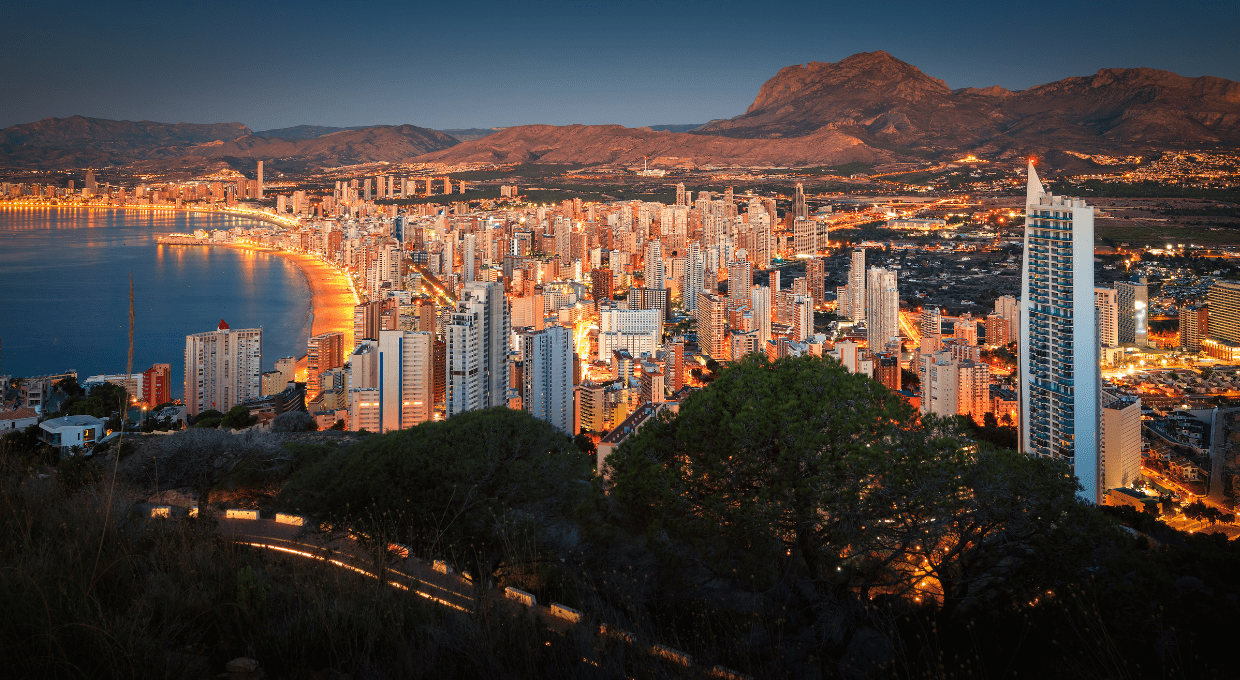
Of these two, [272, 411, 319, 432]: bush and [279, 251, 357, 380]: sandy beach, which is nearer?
[272, 411, 319, 432]: bush

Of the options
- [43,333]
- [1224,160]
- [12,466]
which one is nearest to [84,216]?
[43,333]

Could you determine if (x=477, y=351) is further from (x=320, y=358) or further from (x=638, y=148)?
(x=638, y=148)

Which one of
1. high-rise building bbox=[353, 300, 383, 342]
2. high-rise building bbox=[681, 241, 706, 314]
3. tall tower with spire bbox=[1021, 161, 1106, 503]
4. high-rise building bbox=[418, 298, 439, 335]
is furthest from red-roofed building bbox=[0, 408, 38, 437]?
high-rise building bbox=[681, 241, 706, 314]

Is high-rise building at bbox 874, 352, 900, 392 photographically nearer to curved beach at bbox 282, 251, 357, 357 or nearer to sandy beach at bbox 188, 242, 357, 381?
sandy beach at bbox 188, 242, 357, 381

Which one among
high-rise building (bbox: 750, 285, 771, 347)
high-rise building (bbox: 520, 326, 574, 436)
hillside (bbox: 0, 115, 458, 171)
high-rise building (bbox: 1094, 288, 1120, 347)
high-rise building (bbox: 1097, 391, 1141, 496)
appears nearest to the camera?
high-rise building (bbox: 1097, 391, 1141, 496)

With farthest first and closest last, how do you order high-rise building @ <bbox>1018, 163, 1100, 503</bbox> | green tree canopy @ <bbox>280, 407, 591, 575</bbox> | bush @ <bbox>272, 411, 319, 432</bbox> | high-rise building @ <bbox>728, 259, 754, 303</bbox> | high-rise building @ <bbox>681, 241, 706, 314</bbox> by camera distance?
high-rise building @ <bbox>681, 241, 706, 314</bbox>
high-rise building @ <bbox>728, 259, 754, 303</bbox>
bush @ <bbox>272, 411, 319, 432</bbox>
high-rise building @ <bbox>1018, 163, 1100, 503</bbox>
green tree canopy @ <bbox>280, 407, 591, 575</bbox>

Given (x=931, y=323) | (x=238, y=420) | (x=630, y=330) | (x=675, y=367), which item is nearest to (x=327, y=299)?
(x=630, y=330)

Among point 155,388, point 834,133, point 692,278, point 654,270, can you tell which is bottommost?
point 155,388
